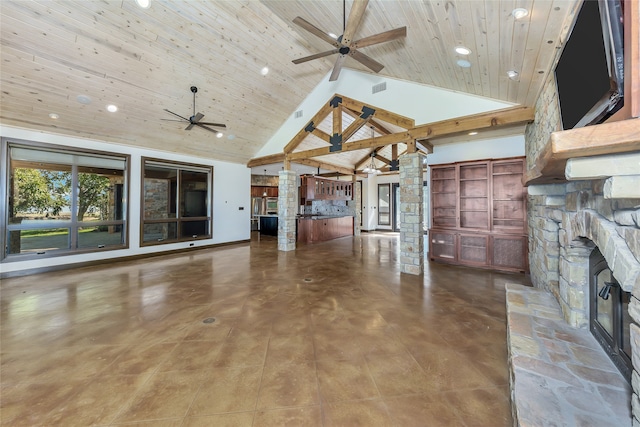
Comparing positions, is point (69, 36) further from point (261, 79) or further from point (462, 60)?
point (462, 60)

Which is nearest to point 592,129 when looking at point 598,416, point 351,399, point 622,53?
point 622,53

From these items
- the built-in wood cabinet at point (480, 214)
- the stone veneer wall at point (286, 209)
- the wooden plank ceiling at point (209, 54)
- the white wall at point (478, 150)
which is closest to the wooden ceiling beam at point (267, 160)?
the stone veneer wall at point (286, 209)

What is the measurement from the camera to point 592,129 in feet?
2.96

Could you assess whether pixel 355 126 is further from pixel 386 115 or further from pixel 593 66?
pixel 593 66

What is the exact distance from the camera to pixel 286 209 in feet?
23.4

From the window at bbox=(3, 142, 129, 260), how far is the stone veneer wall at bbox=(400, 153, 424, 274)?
6.59 m

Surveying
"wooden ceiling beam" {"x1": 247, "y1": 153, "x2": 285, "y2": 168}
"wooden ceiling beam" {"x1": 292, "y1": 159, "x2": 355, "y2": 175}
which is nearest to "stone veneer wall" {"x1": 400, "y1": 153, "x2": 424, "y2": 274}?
"wooden ceiling beam" {"x1": 292, "y1": 159, "x2": 355, "y2": 175}

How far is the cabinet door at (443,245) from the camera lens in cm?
551

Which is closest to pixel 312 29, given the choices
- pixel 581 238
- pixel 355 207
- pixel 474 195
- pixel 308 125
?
pixel 308 125

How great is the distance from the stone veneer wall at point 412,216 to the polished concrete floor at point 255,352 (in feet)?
1.63

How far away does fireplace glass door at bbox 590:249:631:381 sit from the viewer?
4.63ft

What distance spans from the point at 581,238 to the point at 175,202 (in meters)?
8.09

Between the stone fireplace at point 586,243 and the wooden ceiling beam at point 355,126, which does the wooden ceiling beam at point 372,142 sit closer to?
the wooden ceiling beam at point 355,126

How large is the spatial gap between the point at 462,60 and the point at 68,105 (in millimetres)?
6647
